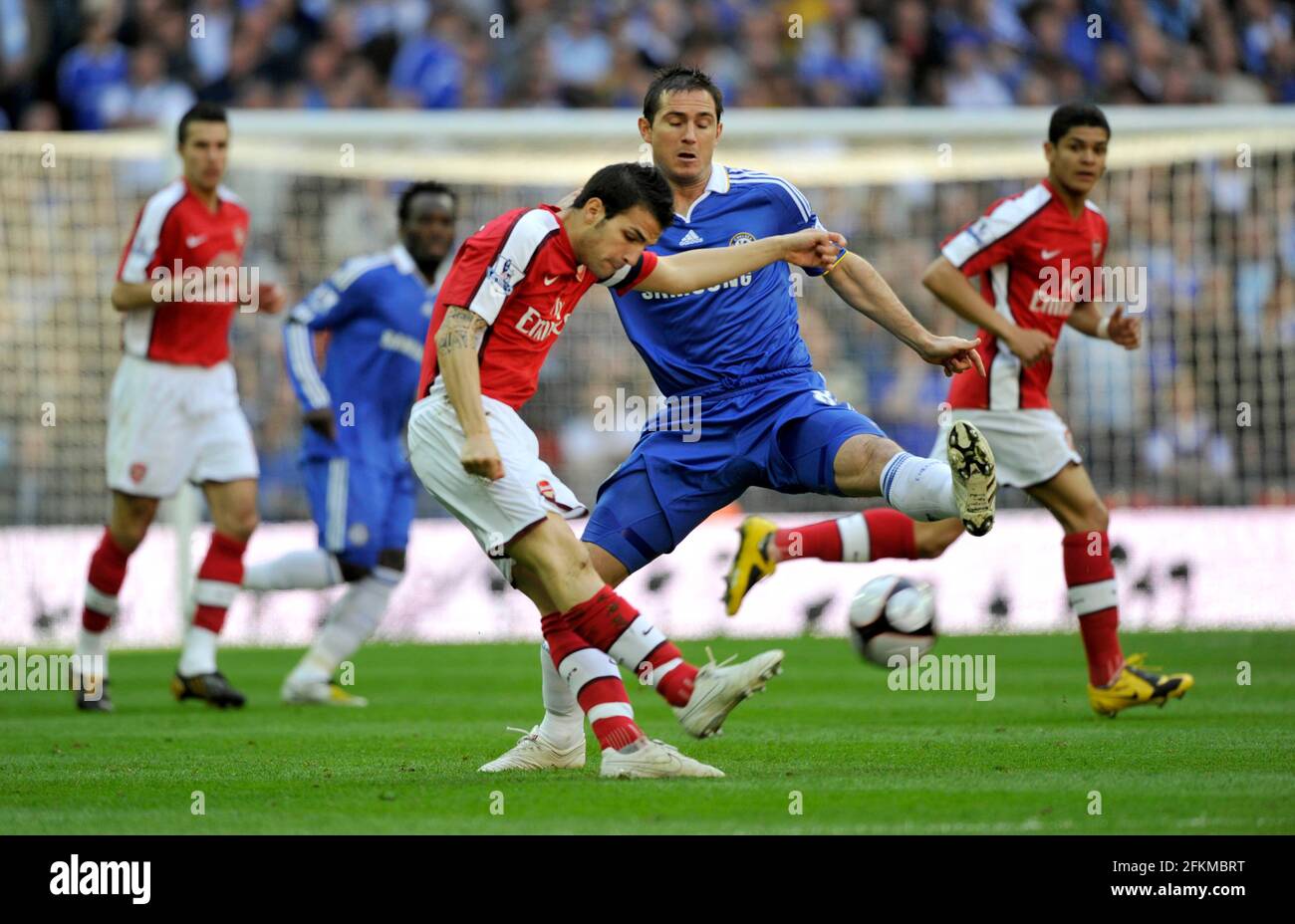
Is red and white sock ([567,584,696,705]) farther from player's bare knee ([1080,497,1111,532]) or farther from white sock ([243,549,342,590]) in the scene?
white sock ([243,549,342,590])

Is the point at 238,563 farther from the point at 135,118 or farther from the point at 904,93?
the point at 904,93

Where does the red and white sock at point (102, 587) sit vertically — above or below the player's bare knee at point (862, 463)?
below

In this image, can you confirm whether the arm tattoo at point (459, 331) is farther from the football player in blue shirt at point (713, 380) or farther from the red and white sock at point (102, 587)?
the red and white sock at point (102, 587)

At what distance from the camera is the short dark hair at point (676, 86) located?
697 cm

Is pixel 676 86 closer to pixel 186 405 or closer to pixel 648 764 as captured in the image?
pixel 648 764

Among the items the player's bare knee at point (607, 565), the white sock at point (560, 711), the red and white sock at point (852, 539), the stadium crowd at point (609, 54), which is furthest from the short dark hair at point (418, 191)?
the stadium crowd at point (609, 54)

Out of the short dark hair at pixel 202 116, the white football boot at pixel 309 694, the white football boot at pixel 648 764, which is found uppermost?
the short dark hair at pixel 202 116

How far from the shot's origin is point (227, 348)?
10.5 metres

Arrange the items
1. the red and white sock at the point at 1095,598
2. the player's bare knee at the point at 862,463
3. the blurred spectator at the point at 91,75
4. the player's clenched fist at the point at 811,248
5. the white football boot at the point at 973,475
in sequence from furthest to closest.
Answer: the blurred spectator at the point at 91,75
the red and white sock at the point at 1095,598
the player's bare knee at the point at 862,463
the player's clenched fist at the point at 811,248
the white football boot at the point at 973,475

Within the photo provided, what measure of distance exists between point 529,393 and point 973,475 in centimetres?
152

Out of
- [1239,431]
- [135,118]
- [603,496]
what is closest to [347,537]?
[603,496]

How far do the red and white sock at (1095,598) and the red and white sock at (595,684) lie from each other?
3102 millimetres

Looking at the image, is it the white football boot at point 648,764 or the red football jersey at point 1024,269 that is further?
the red football jersey at point 1024,269

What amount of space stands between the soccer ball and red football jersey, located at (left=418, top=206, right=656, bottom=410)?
5.63ft
